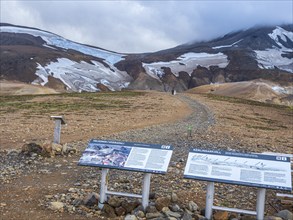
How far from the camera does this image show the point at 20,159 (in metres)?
14.0

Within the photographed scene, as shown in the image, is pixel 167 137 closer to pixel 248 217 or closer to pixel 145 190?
pixel 145 190

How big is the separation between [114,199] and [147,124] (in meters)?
16.9

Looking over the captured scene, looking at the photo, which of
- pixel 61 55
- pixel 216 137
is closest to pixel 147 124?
pixel 216 137

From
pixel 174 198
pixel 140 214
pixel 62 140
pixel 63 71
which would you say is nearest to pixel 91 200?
pixel 140 214

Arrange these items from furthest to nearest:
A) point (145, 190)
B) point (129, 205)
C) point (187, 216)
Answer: point (129, 205) < point (145, 190) < point (187, 216)

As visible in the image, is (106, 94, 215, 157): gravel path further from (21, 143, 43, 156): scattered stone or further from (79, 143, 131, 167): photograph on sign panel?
(79, 143, 131, 167): photograph on sign panel

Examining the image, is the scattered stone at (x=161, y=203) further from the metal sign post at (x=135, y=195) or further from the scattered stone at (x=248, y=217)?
the scattered stone at (x=248, y=217)

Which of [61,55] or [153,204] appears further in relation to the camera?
[61,55]

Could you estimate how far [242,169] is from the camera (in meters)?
8.42

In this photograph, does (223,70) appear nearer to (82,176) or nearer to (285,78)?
(285,78)

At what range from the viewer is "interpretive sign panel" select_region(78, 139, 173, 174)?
8855 mm

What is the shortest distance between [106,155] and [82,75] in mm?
118272

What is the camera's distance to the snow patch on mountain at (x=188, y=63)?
151288 millimetres

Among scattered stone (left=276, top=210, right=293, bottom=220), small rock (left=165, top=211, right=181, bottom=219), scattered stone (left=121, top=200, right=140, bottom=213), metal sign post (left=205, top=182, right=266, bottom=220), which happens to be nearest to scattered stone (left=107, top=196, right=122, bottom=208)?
scattered stone (left=121, top=200, right=140, bottom=213)
